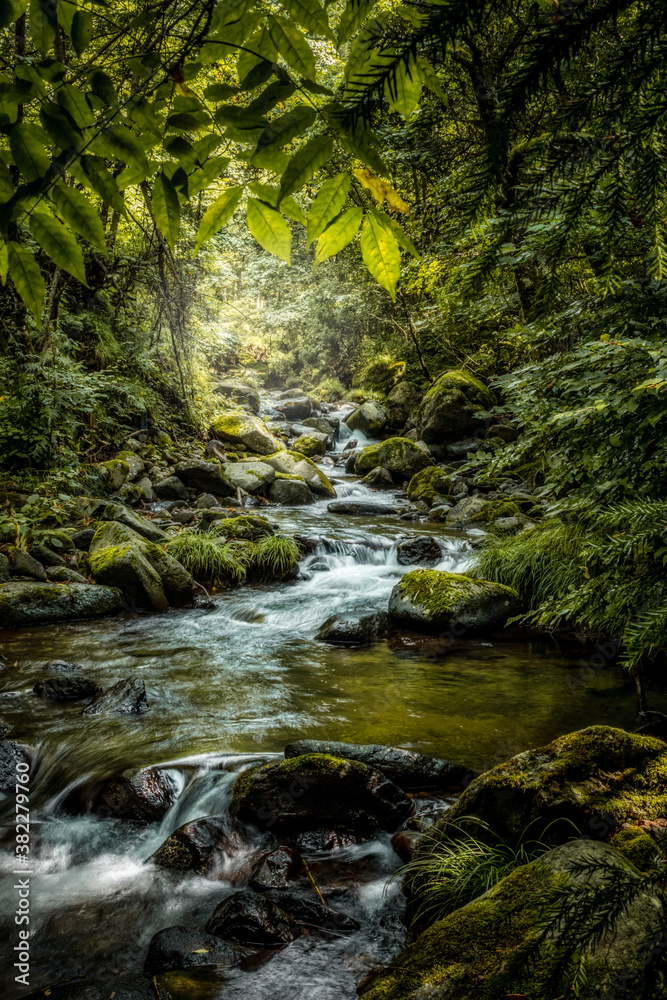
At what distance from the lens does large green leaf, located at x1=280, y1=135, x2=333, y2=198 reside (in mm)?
867

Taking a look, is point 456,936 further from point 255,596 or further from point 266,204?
point 255,596

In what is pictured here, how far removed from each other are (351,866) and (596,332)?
11.0ft

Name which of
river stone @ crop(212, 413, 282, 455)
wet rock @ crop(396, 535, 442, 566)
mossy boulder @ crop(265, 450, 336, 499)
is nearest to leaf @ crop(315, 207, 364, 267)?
wet rock @ crop(396, 535, 442, 566)

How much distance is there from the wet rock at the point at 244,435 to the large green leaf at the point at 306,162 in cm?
1404

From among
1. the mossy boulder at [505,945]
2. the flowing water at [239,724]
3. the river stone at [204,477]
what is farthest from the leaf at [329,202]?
the river stone at [204,477]

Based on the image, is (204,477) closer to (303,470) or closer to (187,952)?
(303,470)

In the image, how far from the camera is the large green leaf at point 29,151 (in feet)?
2.96

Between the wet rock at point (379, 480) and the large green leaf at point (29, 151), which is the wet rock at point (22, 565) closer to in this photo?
the large green leaf at point (29, 151)

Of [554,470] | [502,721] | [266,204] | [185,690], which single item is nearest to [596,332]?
[554,470]

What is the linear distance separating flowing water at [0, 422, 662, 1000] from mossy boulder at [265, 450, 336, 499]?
5.48 meters

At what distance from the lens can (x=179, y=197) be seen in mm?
1095

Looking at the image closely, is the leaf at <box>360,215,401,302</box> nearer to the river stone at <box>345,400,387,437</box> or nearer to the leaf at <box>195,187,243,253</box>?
Answer: the leaf at <box>195,187,243,253</box>

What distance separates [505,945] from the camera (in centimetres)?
158

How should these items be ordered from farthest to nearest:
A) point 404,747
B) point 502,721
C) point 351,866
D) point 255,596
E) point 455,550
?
point 455,550 → point 255,596 → point 502,721 → point 404,747 → point 351,866
